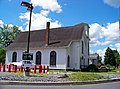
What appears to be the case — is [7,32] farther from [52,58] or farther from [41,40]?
[41,40]

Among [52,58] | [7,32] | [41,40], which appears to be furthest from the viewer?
[41,40]

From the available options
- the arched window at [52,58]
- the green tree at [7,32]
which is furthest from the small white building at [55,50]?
the green tree at [7,32]

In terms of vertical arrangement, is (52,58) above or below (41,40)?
below

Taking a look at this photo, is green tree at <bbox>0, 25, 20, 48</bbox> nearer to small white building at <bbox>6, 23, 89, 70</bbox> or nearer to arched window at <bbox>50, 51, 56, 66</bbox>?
small white building at <bbox>6, 23, 89, 70</bbox>

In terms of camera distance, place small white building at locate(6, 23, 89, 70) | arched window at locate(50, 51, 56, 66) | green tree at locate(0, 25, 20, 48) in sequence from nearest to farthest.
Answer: green tree at locate(0, 25, 20, 48)
small white building at locate(6, 23, 89, 70)
arched window at locate(50, 51, 56, 66)

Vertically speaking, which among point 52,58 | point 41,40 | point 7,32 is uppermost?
point 41,40

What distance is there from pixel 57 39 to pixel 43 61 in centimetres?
322

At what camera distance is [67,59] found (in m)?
26.4

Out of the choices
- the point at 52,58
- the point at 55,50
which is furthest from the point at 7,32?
the point at 52,58

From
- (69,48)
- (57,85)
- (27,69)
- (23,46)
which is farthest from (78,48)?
(57,85)

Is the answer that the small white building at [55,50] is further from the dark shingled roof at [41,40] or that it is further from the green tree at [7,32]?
the green tree at [7,32]

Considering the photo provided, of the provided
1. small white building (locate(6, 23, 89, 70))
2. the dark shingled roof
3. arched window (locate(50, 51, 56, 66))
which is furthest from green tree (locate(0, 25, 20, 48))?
arched window (locate(50, 51, 56, 66))

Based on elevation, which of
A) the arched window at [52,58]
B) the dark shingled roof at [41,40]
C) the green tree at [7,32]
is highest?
the dark shingled roof at [41,40]

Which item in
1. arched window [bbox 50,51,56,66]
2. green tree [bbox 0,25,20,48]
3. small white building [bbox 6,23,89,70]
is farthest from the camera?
arched window [bbox 50,51,56,66]
